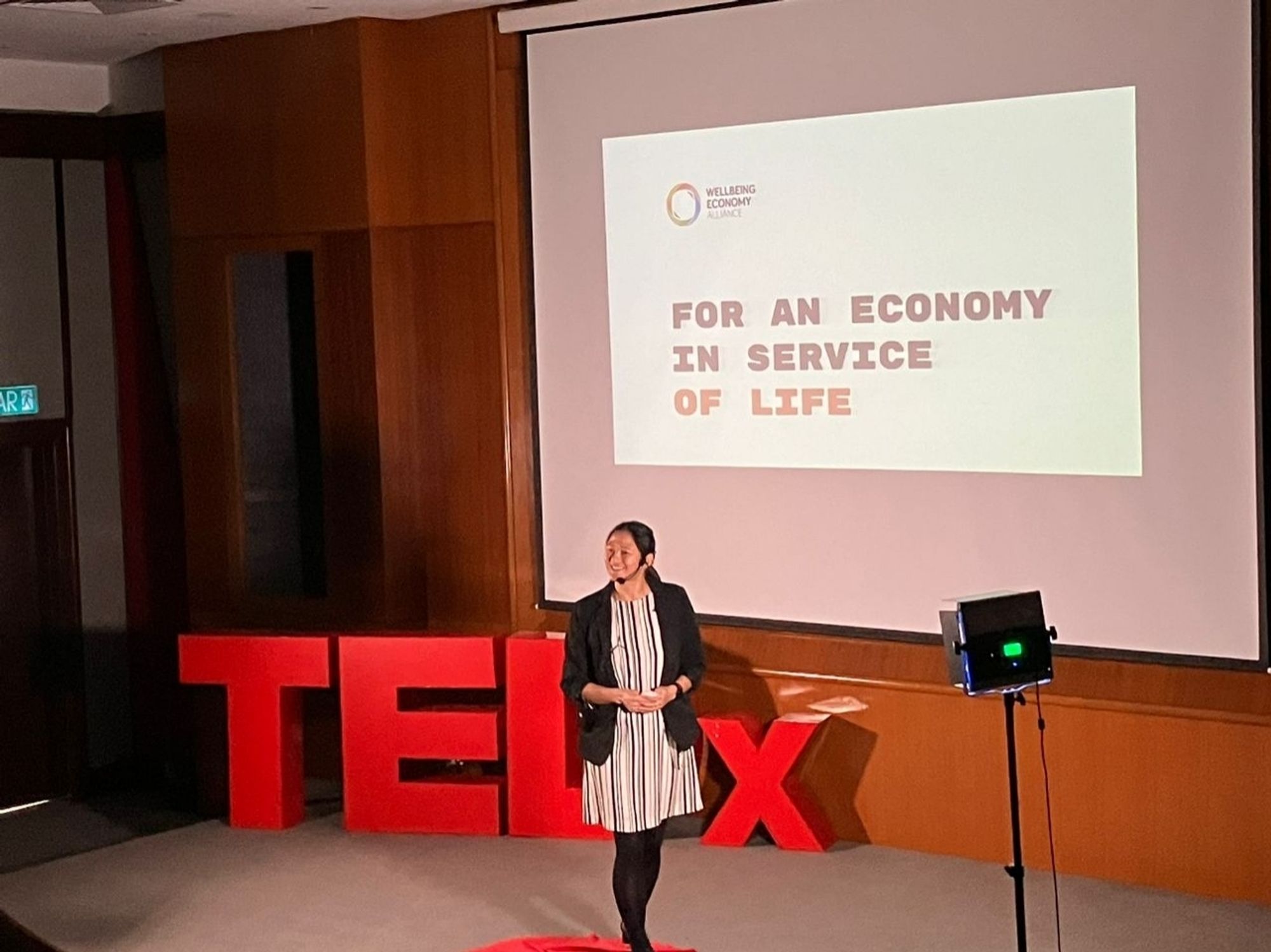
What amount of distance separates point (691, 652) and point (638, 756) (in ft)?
1.14

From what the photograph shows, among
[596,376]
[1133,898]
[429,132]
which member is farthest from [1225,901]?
[429,132]

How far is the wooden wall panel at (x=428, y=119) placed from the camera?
7.38m

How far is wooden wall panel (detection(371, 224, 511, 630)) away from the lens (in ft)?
24.6

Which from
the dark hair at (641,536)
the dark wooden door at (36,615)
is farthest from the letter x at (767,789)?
the dark wooden door at (36,615)

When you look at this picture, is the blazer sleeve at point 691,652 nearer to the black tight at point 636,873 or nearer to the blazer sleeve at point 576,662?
the blazer sleeve at point 576,662

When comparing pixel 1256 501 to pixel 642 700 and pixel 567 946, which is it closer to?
pixel 642 700

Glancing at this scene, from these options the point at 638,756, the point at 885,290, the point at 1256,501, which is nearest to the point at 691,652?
the point at 638,756

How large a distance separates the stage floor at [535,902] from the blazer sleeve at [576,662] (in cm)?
100

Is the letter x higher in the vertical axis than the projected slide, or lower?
lower

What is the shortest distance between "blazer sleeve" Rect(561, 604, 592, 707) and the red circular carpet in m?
0.83

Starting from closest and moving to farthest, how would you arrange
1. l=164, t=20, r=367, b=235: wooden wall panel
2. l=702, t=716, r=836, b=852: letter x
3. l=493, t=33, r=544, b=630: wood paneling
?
l=702, t=716, r=836, b=852: letter x
l=493, t=33, r=544, b=630: wood paneling
l=164, t=20, r=367, b=235: wooden wall panel

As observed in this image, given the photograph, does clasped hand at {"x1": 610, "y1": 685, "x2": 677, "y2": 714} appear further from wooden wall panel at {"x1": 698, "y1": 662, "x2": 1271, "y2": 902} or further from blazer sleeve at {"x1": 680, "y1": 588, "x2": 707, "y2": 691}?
wooden wall panel at {"x1": 698, "y1": 662, "x2": 1271, "y2": 902}

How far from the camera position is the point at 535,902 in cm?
624

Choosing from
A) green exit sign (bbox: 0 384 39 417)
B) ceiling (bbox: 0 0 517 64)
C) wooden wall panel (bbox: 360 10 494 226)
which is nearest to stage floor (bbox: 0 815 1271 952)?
green exit sign (bbox: 0 384 39 417)
